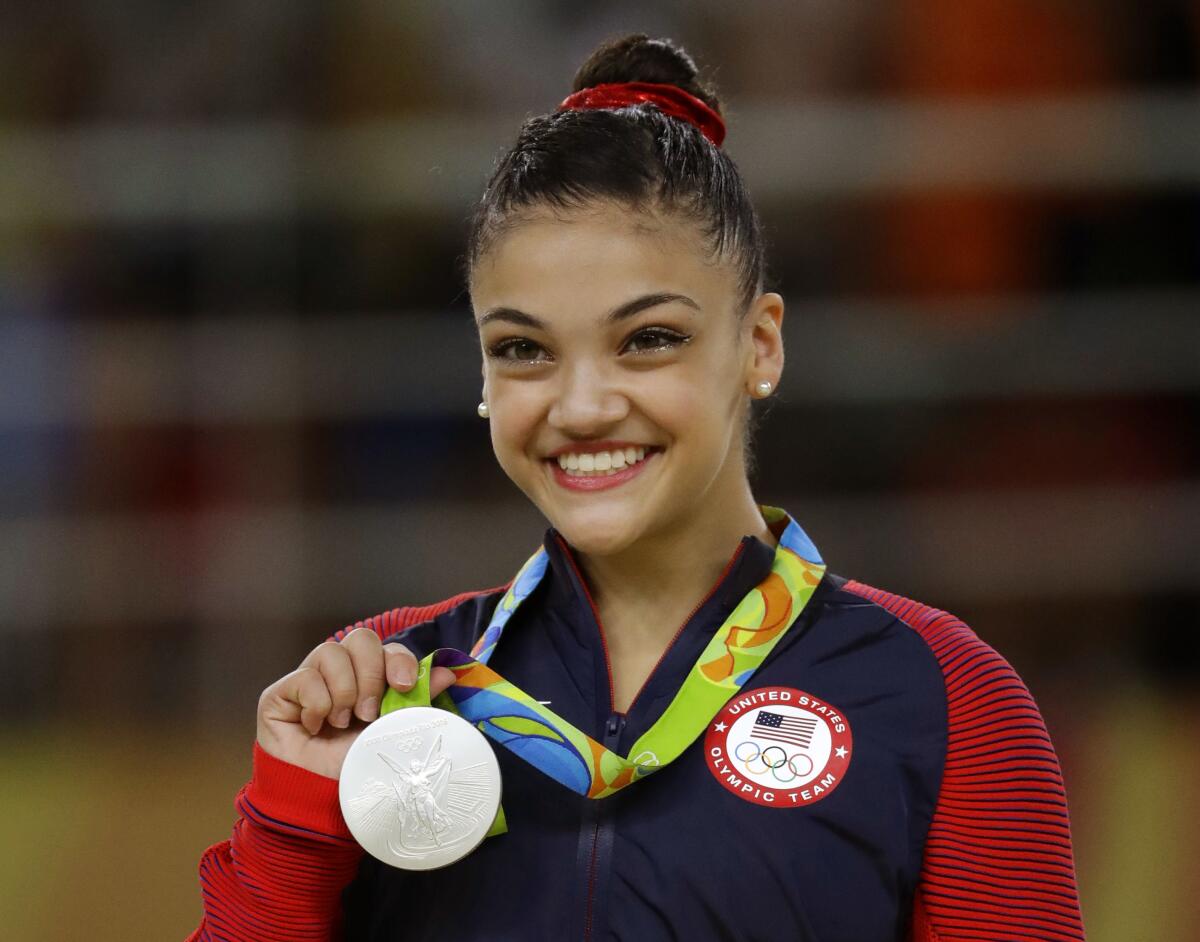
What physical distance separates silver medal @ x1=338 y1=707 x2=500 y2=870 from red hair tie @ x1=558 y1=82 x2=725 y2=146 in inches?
24.7

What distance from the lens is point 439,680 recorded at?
1358mm

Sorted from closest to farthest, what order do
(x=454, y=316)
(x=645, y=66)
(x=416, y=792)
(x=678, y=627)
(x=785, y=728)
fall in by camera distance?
(x=416, y=792)
(x=785, y=728)
(x=678, y=627)
(x=645, y=66)
(x=454, y=316)

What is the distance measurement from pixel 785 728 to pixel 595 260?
0.43 meters

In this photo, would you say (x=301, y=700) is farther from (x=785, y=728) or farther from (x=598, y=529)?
(x=785, y=728)

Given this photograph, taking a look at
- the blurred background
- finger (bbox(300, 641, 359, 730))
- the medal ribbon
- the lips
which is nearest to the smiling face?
the lips

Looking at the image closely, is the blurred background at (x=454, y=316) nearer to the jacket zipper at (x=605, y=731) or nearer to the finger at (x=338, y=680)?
the jacket zipper at (x=605, y=731)

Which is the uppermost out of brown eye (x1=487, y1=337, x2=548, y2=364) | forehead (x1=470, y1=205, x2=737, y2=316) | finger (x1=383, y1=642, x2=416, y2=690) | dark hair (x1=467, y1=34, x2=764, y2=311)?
dark hair (x1=467, y1=34, x2=764, y2=311)

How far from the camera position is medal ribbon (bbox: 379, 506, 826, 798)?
4.32 ft

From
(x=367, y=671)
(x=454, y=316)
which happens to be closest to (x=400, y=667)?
Result: (x=367, y=671)

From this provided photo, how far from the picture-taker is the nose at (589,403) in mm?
1342

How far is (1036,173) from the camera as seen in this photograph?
4.40m

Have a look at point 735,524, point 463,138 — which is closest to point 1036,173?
point 463,138

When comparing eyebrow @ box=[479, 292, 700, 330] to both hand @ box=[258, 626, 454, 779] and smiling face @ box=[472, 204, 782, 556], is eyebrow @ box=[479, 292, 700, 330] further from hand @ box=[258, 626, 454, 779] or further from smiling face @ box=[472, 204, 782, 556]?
hand @ box=[258, 626, 454, 779]

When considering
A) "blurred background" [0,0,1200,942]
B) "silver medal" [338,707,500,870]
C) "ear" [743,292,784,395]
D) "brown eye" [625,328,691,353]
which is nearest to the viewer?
"silver medal" [338,707,500,870]
